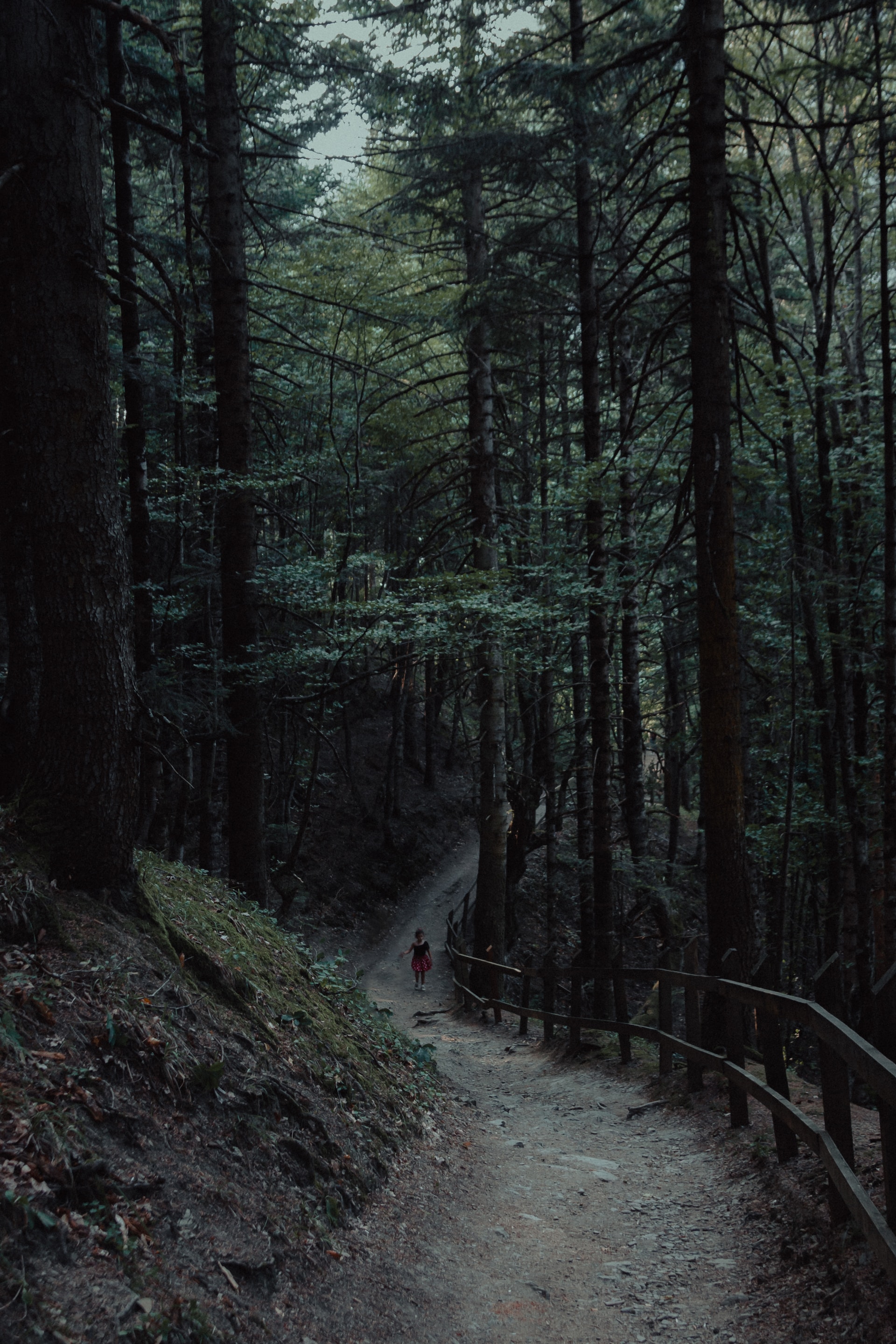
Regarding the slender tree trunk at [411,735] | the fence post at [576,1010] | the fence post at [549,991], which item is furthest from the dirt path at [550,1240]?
the slender tree trunk at [411,735]

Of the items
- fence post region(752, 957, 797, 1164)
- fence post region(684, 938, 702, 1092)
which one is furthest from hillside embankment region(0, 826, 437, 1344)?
fence post region(684, 938, 702, 1092)

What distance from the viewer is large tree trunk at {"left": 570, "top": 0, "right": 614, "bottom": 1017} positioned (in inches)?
498

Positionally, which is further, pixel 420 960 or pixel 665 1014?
pixel 420 960

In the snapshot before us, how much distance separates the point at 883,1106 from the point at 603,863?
31.7ft

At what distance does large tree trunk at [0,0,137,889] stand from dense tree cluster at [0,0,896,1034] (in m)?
0.02

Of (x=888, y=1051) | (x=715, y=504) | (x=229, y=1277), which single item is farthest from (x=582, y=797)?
(x=229, y=1277)

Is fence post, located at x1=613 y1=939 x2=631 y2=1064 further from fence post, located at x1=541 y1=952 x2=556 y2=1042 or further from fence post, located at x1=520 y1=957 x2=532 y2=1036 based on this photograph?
fence post, located at x1=520 y1=957 x2=532 y2=1036

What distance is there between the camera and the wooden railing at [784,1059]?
325 cm

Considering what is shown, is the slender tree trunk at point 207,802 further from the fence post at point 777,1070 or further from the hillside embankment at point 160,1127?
the fence post at point 777,1070

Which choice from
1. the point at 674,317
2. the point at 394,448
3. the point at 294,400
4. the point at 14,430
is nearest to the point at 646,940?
the point at 394,448

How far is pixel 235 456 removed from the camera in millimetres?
10648

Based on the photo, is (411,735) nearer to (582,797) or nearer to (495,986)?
(582,797)

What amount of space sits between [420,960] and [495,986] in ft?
13.1

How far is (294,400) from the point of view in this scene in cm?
1575
